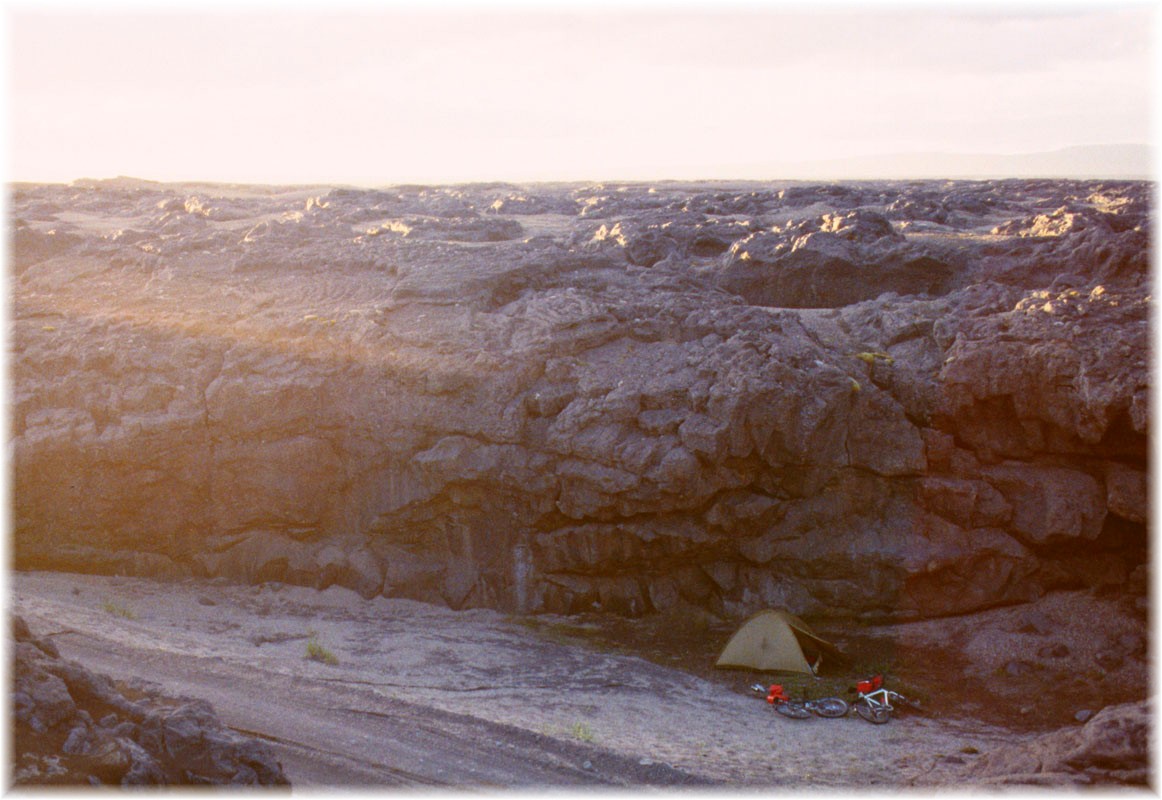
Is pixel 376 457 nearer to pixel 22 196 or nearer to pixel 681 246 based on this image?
pixel 681 246

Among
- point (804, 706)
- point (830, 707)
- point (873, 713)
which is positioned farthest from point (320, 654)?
point (873, 713)

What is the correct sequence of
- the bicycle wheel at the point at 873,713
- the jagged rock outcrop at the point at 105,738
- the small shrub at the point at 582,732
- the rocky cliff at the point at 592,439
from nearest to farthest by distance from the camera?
the jagged rock outcrop at the point at 105,738, the small shrub at the point at 582,732, the bicycle wheel at the point at 873,713, the rocky cliff at the point at 592,439

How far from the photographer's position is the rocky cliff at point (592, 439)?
18469 millimetres

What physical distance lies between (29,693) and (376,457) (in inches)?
389

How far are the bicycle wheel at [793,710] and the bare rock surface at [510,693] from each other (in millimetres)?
167

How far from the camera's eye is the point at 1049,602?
59.9ft

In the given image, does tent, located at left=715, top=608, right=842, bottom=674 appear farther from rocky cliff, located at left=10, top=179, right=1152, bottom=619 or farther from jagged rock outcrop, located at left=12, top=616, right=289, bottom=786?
jagged rock outcrop, located at left=12, top=616, right=289, bottom=786

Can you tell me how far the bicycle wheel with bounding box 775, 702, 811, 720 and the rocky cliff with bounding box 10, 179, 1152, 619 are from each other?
3094 mm

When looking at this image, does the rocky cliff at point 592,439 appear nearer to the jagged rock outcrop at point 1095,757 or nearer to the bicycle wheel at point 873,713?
the bicycle wheel at point 873,713

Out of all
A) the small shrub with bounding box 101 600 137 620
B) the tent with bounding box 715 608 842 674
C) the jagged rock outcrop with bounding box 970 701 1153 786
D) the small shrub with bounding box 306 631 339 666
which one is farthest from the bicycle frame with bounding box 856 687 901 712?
the small shrub with bounding box 101 600 137 620

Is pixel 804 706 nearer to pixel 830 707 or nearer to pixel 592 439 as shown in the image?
pixel 830 707

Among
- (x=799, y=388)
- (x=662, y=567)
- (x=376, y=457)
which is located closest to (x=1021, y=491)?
(x=799, y=388)

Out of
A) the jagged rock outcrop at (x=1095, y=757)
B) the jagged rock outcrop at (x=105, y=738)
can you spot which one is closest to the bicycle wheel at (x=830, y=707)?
the jagged rock outcrop at (x=1095, y=757)

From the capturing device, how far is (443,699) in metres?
14.7
